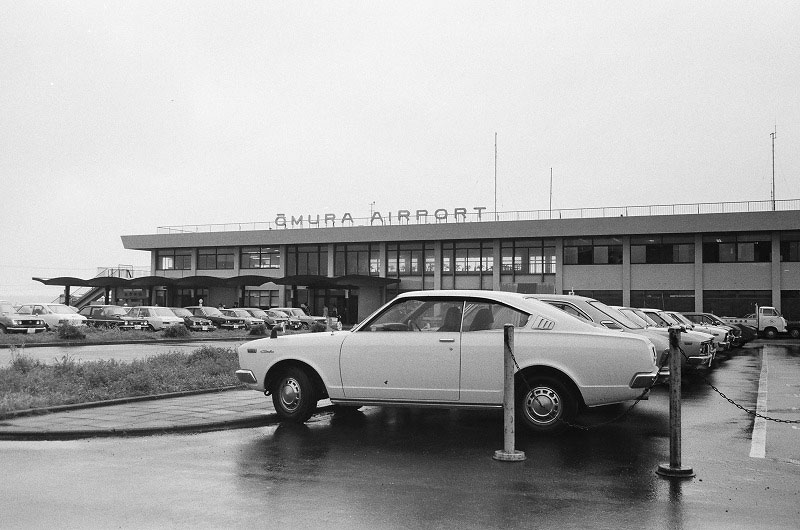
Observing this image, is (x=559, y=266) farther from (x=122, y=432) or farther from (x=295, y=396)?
(x=122, y=432)

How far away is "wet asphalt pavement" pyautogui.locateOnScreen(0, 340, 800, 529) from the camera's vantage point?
582 cm

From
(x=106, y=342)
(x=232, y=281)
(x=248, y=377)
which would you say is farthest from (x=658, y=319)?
(x=232, y=281)

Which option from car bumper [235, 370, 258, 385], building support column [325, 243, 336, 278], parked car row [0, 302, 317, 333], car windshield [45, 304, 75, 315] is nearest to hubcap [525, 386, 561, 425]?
car bumper [235, 370, 258, 385]

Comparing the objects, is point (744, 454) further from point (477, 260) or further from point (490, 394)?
point (477, 260)

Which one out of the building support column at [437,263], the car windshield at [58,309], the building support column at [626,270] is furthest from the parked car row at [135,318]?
the building support column at [626,270]

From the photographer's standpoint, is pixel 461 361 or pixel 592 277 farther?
pixel 592 277

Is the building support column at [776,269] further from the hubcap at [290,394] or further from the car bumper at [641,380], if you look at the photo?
the hubcap at [290,394]

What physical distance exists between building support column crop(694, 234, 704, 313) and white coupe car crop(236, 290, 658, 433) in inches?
1793

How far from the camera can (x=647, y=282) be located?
53.5 meters

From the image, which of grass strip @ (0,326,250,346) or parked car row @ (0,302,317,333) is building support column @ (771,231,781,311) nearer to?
parked car row @ (0,302,317,333)

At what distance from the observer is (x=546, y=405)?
9.05m

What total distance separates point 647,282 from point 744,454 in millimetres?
47152

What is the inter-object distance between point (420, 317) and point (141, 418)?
3944 mm

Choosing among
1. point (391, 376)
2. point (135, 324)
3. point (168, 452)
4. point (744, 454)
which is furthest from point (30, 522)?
point (135, 324)
